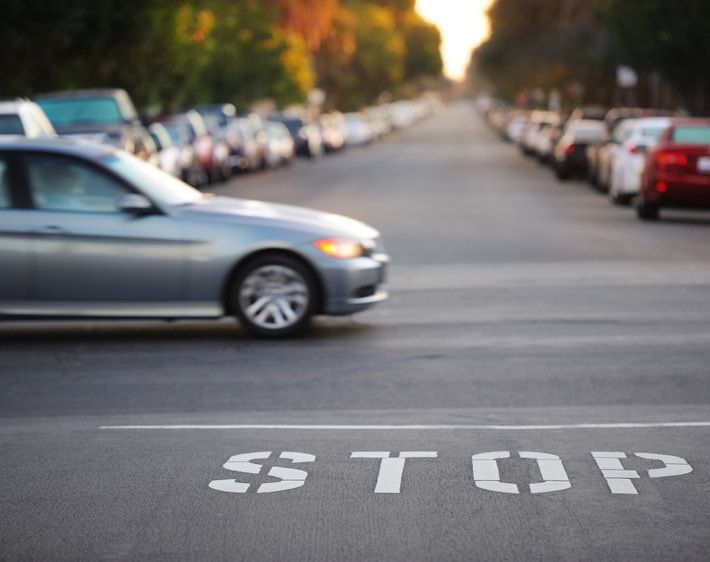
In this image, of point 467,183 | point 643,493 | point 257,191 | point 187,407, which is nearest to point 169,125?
point 257,191

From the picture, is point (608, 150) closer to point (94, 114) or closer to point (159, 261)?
point (94, 114)

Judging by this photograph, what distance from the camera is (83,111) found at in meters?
29.5

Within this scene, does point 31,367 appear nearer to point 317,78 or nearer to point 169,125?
point 169,125

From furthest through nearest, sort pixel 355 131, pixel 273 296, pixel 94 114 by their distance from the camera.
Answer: pixel 355 131, pixel 94 114, pixel 273 296

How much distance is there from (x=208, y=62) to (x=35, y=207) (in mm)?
55348

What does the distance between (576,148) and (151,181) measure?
1136 inches

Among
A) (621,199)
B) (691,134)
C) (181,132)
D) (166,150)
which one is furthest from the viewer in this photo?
(181,132)

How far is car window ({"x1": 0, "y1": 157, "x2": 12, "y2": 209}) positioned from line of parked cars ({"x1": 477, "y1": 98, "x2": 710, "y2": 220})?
14.6m

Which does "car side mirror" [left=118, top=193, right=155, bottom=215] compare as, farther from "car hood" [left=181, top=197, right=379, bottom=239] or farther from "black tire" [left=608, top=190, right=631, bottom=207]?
"black tire" [left=608, top=190, right=631, bottom=207]

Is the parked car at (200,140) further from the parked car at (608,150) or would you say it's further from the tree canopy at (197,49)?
the parked car at (608,150)

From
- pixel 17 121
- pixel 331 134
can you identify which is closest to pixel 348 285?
pixel 17 121

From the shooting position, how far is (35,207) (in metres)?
12.7

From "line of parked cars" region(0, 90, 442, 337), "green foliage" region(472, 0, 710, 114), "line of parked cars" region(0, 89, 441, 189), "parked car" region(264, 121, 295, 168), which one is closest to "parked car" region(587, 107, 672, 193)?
"green foliage" region(472, 0, 710, 114)

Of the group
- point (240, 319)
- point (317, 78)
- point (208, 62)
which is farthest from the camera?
point (317, 78)
